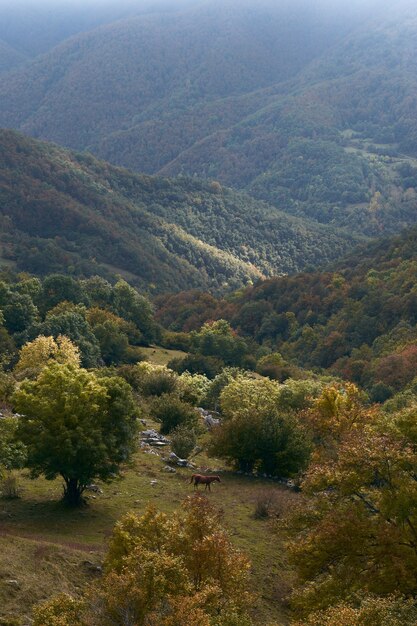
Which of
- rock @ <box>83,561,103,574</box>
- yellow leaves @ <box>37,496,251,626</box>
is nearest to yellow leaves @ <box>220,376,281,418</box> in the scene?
rock @ <box>83,561,103,574</box>

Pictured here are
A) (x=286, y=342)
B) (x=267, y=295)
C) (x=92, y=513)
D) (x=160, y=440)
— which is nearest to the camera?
(x=92, y=513)

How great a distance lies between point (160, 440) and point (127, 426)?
51.5 ft

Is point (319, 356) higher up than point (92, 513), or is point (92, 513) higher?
A: point (92, 513)

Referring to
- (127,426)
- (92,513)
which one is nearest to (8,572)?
(92,513)

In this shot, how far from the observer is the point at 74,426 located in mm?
38250

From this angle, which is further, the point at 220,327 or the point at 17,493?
the point at 220,327

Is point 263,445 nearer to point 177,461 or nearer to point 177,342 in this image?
point 177,461

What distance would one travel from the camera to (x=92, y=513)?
37.7 metres

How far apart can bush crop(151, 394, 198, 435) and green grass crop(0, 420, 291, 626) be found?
8.40 metres

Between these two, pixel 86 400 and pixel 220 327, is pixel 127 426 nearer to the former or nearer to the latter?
pixel 86 400

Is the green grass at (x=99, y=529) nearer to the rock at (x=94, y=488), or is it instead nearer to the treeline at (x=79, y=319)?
the rock at (x=94, y=488)

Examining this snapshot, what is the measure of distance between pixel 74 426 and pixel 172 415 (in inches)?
864

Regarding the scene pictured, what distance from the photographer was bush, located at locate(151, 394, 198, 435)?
59688 millimetres

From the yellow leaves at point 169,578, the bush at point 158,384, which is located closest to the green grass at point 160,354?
the bush at point 158,384
